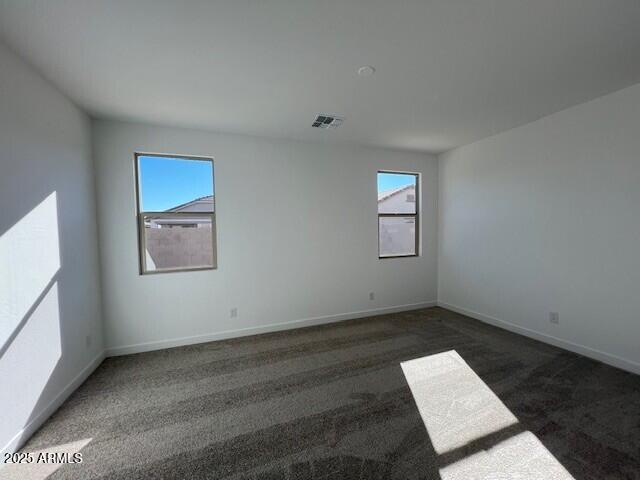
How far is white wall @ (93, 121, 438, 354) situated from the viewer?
3.04 m

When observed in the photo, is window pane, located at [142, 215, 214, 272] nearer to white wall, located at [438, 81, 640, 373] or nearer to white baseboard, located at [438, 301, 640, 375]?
white wall, located at [438, 81, 640, 373]

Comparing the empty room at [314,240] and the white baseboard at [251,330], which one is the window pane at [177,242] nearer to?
the empty room at [314,240]

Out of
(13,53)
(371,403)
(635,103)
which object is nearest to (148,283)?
(13,53)

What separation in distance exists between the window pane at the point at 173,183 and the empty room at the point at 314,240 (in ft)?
0.08

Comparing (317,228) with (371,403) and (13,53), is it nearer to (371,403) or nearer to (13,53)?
(371,403)

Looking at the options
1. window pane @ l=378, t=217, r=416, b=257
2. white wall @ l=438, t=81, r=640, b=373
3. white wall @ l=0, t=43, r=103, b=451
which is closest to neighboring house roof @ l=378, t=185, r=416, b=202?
window pane @ l=378, t=217, r=416, b=257

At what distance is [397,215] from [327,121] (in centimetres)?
208

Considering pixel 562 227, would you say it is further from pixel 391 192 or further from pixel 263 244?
pixel 263 244

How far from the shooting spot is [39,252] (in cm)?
199

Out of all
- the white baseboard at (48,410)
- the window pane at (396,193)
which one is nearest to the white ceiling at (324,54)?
the window pane at (396,193)

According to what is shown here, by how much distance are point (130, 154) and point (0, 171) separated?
1494 mm

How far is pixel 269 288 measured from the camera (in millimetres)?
3678

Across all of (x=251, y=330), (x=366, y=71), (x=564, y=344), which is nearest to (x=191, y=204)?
(x=251, y=330)

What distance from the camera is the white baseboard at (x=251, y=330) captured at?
3.10m
